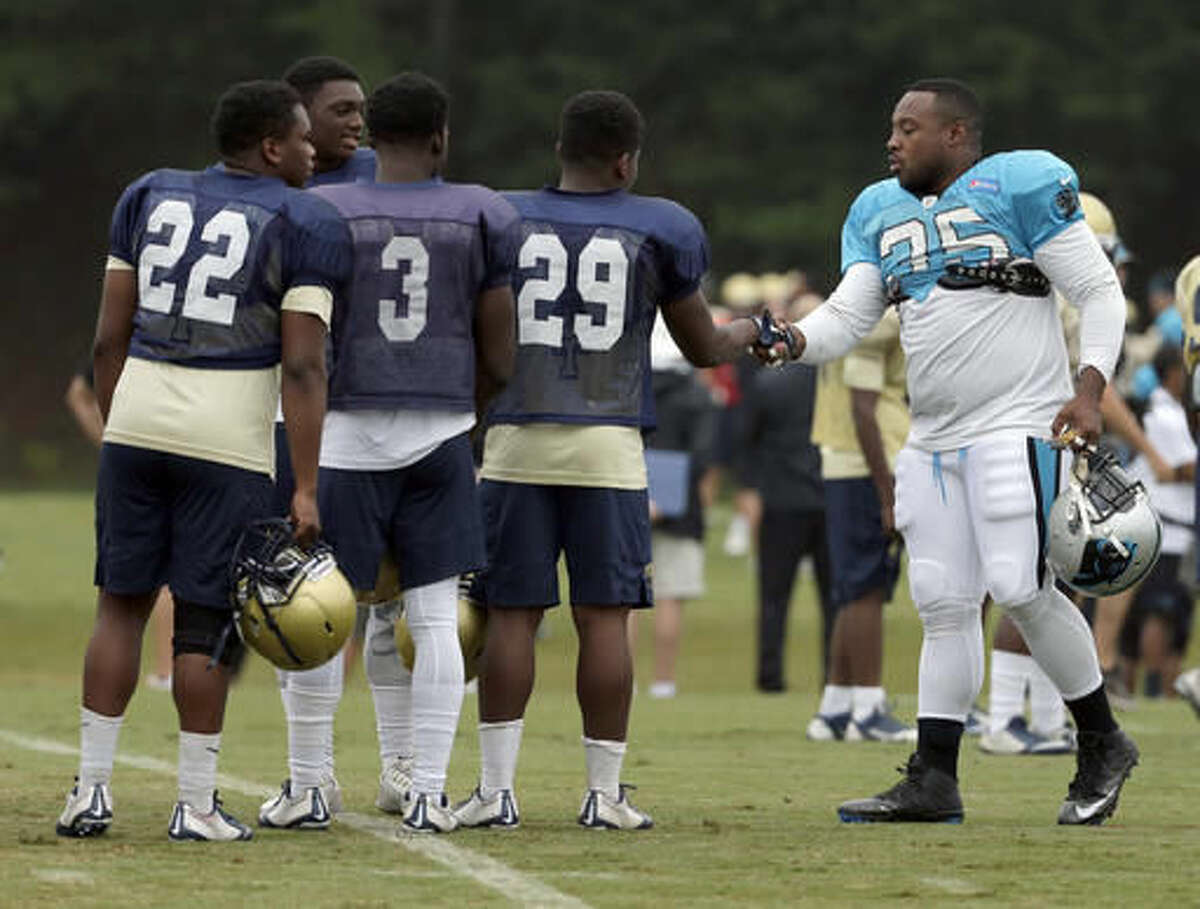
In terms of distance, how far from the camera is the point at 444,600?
7.89 metres

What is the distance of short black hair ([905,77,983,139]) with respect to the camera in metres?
8.38

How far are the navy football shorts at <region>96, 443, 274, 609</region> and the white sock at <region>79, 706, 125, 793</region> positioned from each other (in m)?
0.34

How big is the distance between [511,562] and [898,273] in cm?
141

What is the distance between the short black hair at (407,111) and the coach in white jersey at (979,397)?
1321 mm

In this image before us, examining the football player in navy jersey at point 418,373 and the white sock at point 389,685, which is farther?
the white sock at point 389,685

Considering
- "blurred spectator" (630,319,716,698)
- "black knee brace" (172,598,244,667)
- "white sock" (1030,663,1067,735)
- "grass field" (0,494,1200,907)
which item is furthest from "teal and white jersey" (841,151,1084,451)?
"blurred spectator" (630,319,716,698)

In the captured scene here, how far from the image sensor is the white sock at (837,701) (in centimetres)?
1237

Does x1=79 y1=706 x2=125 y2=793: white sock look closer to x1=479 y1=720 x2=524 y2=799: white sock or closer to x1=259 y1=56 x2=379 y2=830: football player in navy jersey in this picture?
x1=259 y1=56 x2=379 y2=830: football player in navy jersey

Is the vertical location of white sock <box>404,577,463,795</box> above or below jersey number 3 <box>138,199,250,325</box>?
below

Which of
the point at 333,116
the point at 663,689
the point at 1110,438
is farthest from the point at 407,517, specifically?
the point at 1110,438

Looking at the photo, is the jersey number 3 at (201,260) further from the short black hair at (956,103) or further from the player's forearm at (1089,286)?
the player's forearm at (1089,286)

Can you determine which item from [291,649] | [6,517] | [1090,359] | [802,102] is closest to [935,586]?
[1090,359]

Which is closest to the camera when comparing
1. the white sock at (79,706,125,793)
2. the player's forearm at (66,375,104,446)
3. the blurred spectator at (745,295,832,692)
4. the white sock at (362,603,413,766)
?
the white sock at (79,706,125,793)

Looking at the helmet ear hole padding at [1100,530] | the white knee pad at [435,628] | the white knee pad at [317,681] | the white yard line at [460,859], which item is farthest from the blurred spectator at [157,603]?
the helmet ear hole padding at [1100,530]
